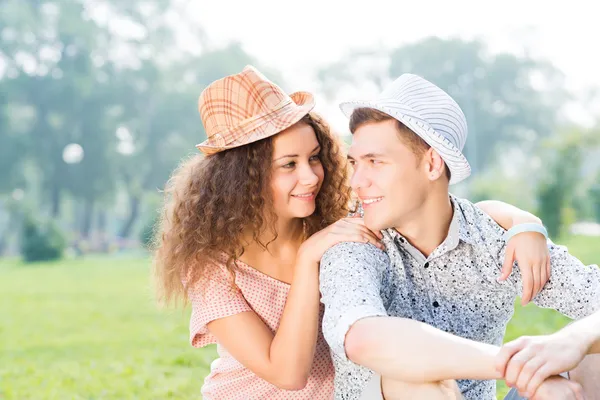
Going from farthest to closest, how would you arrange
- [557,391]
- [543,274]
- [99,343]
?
1. [99,343]
2. [543,274]
3. [557,391]

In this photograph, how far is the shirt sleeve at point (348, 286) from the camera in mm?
2152

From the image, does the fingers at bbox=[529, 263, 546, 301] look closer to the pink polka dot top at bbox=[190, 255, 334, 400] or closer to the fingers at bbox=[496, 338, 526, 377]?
the fingers at bbox=[496, 338, 526, 377]

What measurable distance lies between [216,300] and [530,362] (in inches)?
46.8

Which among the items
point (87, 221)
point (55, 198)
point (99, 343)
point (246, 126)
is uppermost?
point (246, 126)

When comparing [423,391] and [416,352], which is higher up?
[416,352]

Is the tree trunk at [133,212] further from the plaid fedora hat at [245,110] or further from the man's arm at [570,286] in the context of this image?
the man's arm at [570,286]

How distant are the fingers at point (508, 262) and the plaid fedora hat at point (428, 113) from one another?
0.30m

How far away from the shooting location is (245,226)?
2.91 metres

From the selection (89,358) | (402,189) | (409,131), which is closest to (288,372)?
(402,189)

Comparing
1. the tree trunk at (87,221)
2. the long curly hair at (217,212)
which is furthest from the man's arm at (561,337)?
the tree trunk at (87,221)

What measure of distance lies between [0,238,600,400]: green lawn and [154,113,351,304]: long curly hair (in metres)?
0.48

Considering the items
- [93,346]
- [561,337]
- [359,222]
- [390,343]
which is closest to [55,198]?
[93,346]

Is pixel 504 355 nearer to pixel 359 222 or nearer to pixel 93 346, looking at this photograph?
pixel 359 222

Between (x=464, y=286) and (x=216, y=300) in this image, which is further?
(x=216, y=300)
